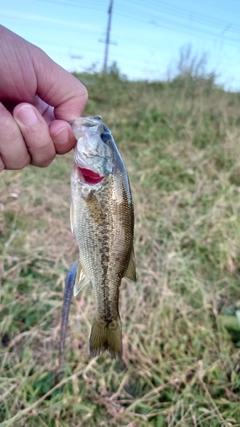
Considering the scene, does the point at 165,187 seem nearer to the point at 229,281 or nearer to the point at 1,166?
the point at 229,281

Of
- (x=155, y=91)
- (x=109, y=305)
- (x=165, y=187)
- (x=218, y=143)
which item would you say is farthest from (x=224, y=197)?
(x=155, y=91)

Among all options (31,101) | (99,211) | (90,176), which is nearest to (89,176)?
(90,176)

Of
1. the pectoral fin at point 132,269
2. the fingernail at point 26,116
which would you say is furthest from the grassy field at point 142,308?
the fingernail at point 26,116

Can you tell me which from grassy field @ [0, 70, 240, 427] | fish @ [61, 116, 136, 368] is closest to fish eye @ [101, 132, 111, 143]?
fish @ [61, 116, 136, 368]

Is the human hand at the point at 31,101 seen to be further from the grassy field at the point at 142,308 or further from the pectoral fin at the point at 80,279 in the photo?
the grassy field at the point at 142,308

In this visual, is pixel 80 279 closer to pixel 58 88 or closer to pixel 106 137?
pixel 106 137

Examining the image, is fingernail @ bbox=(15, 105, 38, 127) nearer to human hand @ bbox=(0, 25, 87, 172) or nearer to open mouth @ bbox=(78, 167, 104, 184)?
human hand @ bbox=(0, 25, 87, 172)
